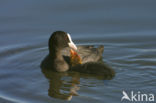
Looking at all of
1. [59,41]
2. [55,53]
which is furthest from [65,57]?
[59,41]

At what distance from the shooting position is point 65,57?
28.7ft

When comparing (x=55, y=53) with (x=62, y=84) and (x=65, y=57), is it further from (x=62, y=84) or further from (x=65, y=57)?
(x=62, y=84)

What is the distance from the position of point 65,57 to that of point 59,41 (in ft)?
1.32

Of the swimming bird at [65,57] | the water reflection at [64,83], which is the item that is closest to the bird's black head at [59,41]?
the swimming bird at [65,57]

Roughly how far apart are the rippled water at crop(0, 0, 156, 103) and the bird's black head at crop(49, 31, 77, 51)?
22.5 inches

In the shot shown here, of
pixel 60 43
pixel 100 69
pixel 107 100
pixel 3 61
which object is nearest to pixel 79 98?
pixel 107 100

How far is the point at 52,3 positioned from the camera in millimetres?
11461

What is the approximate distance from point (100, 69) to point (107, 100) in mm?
1100

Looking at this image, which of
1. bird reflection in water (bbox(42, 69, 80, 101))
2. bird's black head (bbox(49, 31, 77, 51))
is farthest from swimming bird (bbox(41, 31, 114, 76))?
bird reflection in water (bbox(42, 69, 80, 101))

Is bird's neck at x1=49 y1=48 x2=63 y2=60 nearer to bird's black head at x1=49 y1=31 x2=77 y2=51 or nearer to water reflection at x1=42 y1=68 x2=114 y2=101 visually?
bird's black head at x1=49 y1=31 x2=77 y2=51

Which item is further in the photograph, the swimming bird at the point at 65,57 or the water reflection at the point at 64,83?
the swimming bird at the point at 65,57

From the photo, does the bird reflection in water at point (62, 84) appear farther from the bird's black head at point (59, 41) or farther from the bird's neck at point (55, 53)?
the bird's black head at point (59, 41)

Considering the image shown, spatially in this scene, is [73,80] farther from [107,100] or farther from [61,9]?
[61,9]

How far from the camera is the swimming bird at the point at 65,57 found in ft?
27.4
